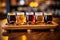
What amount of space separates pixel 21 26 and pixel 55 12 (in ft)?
10.1

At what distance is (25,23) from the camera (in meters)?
1.57

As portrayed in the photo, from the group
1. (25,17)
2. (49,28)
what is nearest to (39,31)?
(49,28)

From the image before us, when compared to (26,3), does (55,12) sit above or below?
below

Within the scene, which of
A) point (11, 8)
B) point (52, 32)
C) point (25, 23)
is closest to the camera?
point (52, 32)

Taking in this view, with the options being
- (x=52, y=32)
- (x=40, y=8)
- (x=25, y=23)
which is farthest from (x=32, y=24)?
(x=40, y=8)

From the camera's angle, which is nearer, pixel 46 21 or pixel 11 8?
pixel 46 21

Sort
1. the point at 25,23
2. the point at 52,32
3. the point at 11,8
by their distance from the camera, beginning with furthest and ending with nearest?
1. the point at 11,8
2. the point at 25,23
3. the point at 52,32

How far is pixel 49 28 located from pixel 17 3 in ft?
9.99

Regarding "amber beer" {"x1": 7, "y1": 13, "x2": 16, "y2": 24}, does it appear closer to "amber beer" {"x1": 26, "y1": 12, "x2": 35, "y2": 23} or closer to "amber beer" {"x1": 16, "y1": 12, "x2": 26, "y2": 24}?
"amber beer" {"x1": 16, "y1": 12, "x2": 26, "y2": 24}

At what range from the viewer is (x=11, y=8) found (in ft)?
14.5

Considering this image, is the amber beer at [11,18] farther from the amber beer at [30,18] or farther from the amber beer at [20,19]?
the amber beer at [30,18]

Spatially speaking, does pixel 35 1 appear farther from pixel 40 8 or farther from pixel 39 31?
pixel 39 31

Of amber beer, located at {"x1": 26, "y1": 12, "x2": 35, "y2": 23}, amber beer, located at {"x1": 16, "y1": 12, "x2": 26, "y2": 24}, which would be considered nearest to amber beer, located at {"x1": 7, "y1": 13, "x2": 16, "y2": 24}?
amber beer, located at {"x1": 16, "y1": 12, "x2": 26, "y2": 24}

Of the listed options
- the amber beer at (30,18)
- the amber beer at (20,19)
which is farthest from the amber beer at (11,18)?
the amber beer at (30,18)
